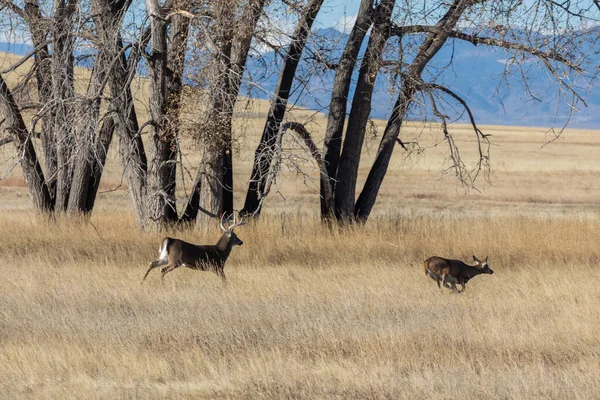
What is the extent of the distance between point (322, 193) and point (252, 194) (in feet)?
4.34

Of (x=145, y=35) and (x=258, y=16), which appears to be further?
(x=145, y=35)

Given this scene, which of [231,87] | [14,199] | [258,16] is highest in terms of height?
[258,16]

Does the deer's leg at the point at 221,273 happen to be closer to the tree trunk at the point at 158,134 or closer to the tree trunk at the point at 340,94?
the tree trunk at the point at 158,134

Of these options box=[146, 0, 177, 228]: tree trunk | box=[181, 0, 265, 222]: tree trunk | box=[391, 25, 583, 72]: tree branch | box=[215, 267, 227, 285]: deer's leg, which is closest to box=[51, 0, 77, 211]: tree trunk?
box=[146, 0, 177, 228]: tree trunk

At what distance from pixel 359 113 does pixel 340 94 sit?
1.57 feet

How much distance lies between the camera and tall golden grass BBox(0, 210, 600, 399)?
7.57 metres

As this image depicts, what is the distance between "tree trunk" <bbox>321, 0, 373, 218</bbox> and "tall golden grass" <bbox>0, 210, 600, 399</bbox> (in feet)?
3.44

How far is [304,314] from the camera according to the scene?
10367 millimetres

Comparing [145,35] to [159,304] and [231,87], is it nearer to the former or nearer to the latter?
[231,87]

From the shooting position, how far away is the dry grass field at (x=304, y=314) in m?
7.57

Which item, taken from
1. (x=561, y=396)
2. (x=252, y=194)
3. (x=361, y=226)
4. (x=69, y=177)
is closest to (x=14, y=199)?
(x=69, y=177)

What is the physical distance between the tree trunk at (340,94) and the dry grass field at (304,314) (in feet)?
3.29

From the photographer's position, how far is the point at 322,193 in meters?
17.2

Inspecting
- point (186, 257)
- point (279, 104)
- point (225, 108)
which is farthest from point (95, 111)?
point (186, 257)
